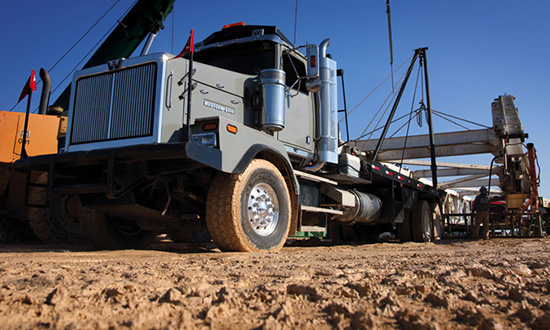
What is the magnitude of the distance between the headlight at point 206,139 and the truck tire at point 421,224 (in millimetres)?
6813

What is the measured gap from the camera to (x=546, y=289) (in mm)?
2312

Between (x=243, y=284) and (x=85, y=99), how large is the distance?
3939 mm

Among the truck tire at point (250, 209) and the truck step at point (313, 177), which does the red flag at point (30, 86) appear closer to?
the truck tire at point (250, 209)

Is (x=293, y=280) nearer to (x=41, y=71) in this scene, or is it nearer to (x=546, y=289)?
(x=546, y=289)

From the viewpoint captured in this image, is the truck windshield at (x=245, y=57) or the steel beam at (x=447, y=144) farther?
the steel beam at (x=447, y=144)

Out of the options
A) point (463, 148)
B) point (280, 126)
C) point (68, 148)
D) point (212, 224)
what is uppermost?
point (463, 148)

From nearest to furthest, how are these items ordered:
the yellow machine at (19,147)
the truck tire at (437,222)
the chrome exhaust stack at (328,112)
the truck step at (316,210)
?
the truck step at (316,210), the chrome exhaust stack at (328,112), the yellow machine at (19,147), the truck tire at (437,222)

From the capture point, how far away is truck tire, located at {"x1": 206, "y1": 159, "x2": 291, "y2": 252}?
4711 millimetres

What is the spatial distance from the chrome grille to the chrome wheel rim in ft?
4.47

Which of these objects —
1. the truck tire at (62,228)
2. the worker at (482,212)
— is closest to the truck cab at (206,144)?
the truck tire at (62,228)

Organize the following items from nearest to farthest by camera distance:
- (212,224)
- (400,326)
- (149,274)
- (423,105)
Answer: (400,326) → (149,274) → (212,224) → (423,105)

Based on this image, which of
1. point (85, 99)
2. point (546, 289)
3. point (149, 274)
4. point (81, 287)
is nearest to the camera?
point (81, 287)

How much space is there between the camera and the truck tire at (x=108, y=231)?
5812 mm

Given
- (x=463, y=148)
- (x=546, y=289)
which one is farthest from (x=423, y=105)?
(x=546, y=289)
